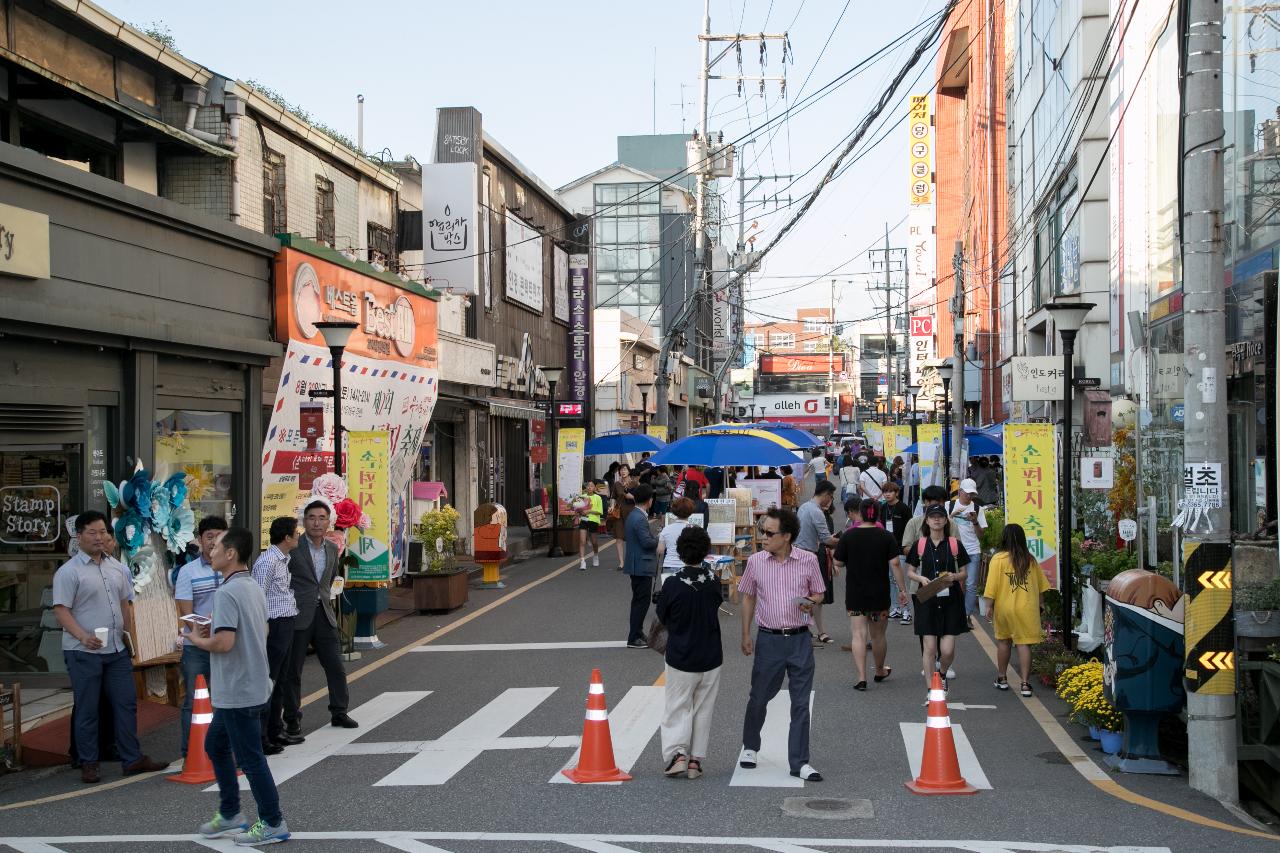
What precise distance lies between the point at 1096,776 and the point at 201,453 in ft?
35.3

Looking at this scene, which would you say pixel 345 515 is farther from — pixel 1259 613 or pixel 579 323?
pixel 579 323

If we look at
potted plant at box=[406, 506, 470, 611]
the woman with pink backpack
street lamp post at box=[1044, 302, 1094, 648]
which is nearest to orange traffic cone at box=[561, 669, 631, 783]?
the woman with pink backpack

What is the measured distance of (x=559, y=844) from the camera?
7.18m

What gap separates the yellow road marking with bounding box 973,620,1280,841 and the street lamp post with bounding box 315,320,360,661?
7.57 metres

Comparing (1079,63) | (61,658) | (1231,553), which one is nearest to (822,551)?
(1231,553)

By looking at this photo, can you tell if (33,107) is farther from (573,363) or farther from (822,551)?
(573,363)

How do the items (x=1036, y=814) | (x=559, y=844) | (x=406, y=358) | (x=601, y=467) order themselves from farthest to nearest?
(x=601, y=467), (x=406, y=358), (x=1036, y=814), (x=559, y=844)

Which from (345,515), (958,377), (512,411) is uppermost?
(958,377)

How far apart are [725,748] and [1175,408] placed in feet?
31.2

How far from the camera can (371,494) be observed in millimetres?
16031

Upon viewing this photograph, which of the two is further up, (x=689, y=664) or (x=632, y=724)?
(x=689, y=664)

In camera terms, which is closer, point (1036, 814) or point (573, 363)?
point (1036, 814)

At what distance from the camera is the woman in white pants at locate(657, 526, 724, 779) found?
870 cm

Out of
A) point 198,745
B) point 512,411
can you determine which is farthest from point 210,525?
point 512,411
